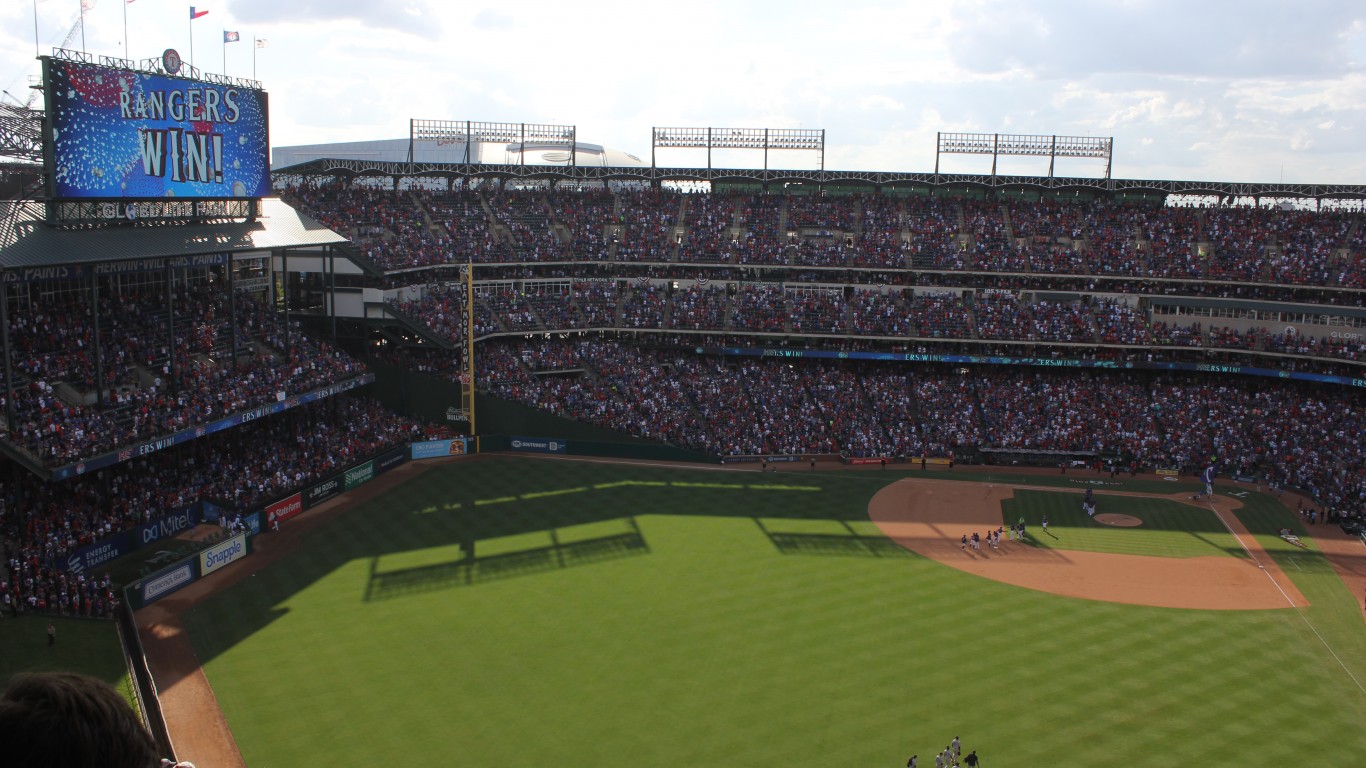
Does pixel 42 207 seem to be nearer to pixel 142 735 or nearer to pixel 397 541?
pixel 397 541

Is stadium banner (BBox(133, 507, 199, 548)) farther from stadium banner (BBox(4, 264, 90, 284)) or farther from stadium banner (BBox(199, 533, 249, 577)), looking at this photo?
stadium banner (BBox(4, 264, 90, 284))

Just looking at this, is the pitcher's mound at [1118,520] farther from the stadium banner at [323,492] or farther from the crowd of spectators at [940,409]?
the stadium banner at [323,492]

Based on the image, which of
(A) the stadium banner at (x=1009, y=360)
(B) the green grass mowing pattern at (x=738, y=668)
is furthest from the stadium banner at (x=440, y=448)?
(A) the stadium banner at (x=1009, y=360)

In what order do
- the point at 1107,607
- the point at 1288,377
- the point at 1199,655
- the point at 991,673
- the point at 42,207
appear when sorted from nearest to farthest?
the point at 991,673 < the point at 1199,655 < the point at 1107,607 < the point at 42,207 < the point at 1288,377

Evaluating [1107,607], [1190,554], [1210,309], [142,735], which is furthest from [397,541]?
[1210,309]

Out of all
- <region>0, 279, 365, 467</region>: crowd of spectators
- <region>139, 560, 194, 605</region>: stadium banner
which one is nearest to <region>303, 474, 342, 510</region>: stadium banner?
<region>0, 279, 365, 467</region>: crowd of spectators

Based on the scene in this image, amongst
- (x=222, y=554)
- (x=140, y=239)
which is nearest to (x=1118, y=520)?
(x=222, y=554)

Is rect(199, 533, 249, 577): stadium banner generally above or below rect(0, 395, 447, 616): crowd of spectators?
below
